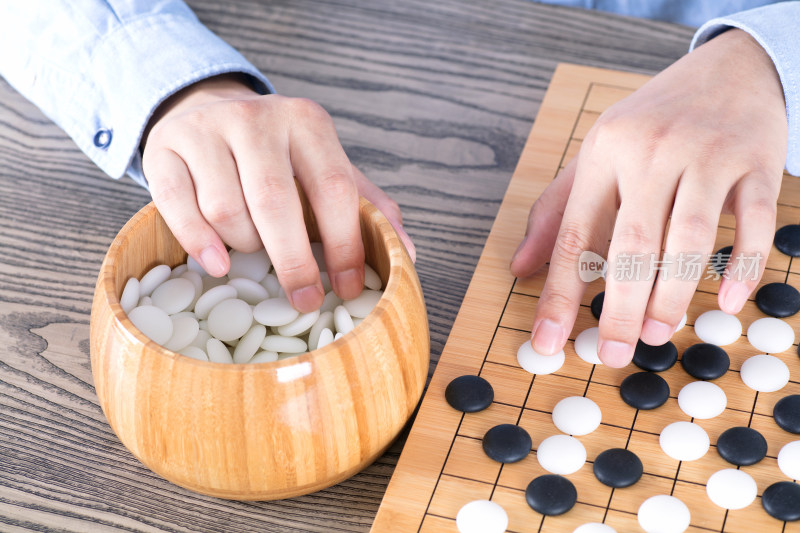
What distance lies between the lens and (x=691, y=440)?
53 cm

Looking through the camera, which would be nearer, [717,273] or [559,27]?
[717,273]

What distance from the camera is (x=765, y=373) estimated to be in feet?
1.87

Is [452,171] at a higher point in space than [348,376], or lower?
lower

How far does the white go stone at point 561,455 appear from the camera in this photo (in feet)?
1.73

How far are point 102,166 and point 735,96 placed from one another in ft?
1.89

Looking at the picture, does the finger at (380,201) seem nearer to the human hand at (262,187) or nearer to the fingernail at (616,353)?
the human hand at (262,187)

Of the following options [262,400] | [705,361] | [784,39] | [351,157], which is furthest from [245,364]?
[784,39]

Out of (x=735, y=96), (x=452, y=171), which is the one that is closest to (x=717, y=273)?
(x=735, y=96)

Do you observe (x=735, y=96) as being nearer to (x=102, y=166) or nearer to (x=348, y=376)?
(x=348, y=376)

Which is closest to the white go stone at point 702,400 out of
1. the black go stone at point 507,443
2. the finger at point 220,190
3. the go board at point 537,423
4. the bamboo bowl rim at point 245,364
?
the go board at point 537,423

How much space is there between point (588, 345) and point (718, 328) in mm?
98

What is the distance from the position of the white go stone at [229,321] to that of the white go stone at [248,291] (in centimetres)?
3

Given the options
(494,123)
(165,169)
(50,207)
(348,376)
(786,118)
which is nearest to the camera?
(348,376)

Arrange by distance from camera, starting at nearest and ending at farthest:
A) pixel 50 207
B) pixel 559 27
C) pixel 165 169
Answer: pixel 165 169
pixel 50 207
pixel 559 27
